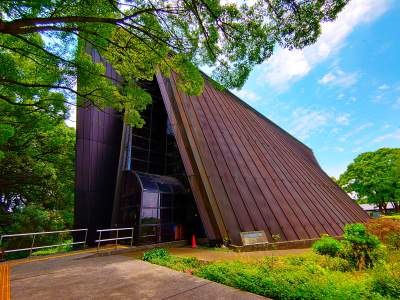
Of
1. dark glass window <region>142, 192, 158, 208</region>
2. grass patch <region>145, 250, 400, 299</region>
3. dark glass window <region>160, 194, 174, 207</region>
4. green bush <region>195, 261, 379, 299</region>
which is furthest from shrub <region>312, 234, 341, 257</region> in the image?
dark glass window <region>142, 192, 158, 208</region>

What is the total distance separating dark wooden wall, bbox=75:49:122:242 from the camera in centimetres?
1414

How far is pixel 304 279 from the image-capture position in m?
4.92

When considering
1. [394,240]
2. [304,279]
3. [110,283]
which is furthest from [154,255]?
[394,240]

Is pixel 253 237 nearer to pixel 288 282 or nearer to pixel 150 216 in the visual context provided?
pixel 150 216

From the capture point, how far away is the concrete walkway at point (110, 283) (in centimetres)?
478

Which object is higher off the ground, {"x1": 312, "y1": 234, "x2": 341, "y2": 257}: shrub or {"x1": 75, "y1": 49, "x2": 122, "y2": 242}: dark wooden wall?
{"x1": 75, "y1": 49, "x2": 122, "y2": 242}: dark wooden wall

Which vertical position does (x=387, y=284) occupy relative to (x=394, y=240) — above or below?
below

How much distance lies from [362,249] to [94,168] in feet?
43.5

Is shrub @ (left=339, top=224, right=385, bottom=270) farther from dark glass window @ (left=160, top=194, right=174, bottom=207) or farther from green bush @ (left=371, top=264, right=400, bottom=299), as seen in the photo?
dark glass window @ (left=160, top=194, right=174, bottom=207)

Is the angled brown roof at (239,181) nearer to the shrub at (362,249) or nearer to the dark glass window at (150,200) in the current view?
the dark glass window at (150,200)

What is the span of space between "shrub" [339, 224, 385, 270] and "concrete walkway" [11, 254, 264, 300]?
3906 mm

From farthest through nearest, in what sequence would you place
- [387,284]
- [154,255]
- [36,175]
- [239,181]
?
[36,175], [239,181], [154,255], [387,284]

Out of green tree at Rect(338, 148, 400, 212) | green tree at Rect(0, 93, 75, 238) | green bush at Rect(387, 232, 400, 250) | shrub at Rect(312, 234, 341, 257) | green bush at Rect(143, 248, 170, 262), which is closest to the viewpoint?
shrub at Rect(312, 234, 341, 257)

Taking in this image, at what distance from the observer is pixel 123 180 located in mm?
13391
